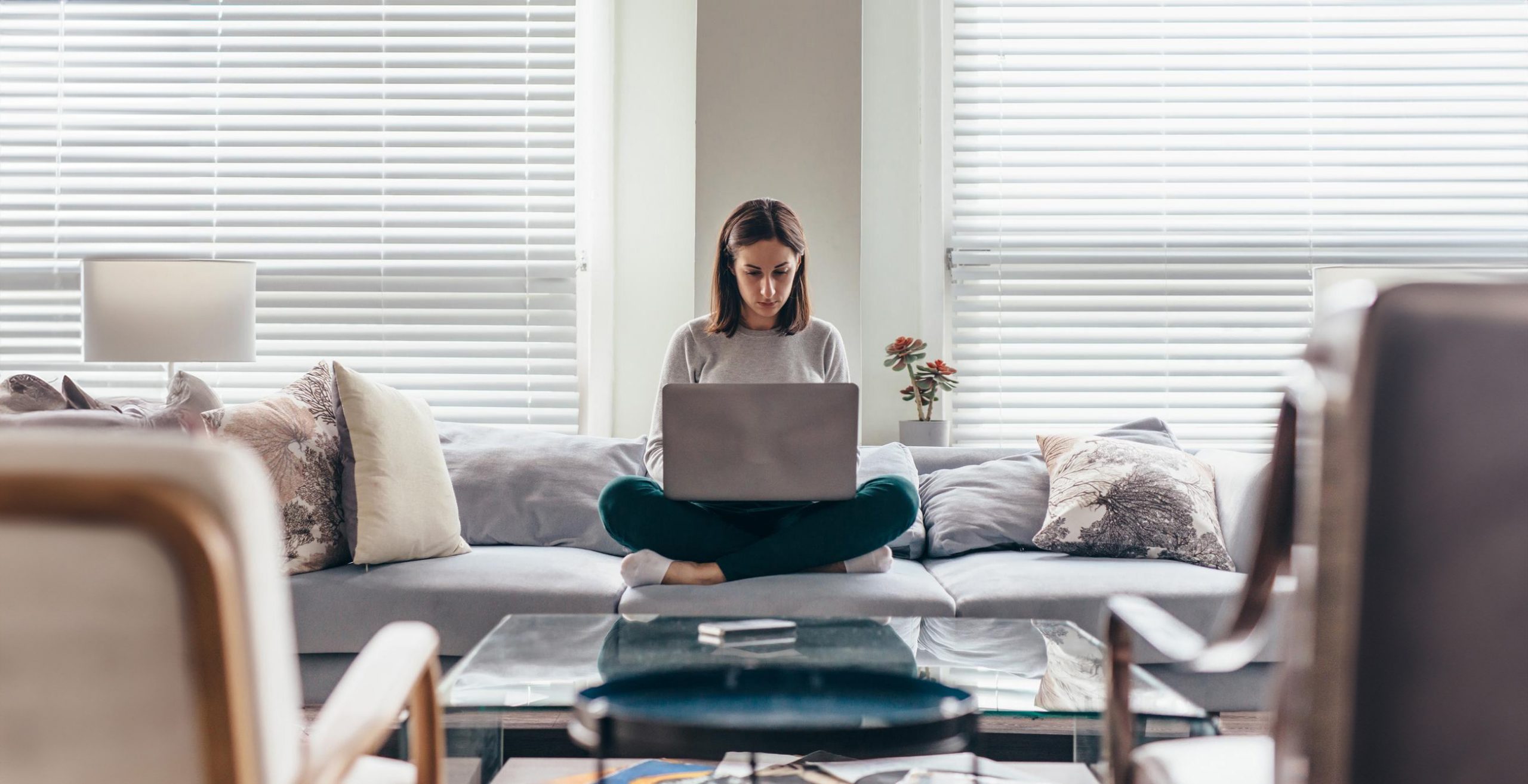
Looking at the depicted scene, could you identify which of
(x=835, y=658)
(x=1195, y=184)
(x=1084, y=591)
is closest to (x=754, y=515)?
(x=1084, y=591)

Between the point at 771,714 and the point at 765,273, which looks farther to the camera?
the point at 765,273

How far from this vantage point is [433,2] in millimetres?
3713

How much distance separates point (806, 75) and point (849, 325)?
84 centimetres

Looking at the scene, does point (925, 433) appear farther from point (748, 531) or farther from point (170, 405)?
point (170, 405)

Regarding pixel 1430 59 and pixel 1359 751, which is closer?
pixel 1359 751

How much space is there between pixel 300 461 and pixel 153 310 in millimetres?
915

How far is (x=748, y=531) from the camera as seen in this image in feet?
8.41

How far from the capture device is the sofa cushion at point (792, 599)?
2311 mm

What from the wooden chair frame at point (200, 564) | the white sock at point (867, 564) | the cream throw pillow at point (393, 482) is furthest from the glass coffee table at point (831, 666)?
the wooden chair frame at point (200, 564)

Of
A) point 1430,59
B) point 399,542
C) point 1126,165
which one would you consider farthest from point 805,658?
point 1430,59

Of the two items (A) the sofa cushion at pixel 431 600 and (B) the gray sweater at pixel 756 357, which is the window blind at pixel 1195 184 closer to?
(B) the gray sweater at pixel 756 357

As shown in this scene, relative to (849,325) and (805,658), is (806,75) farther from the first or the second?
(805,658)

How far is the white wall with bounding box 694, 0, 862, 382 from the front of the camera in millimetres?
3533

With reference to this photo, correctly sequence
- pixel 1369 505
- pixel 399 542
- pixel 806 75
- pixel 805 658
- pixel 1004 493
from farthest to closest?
pixel 806 75 < pixel 1004 493 < pixel 399 542 < pixel 805 658 < pixel 1369 505
